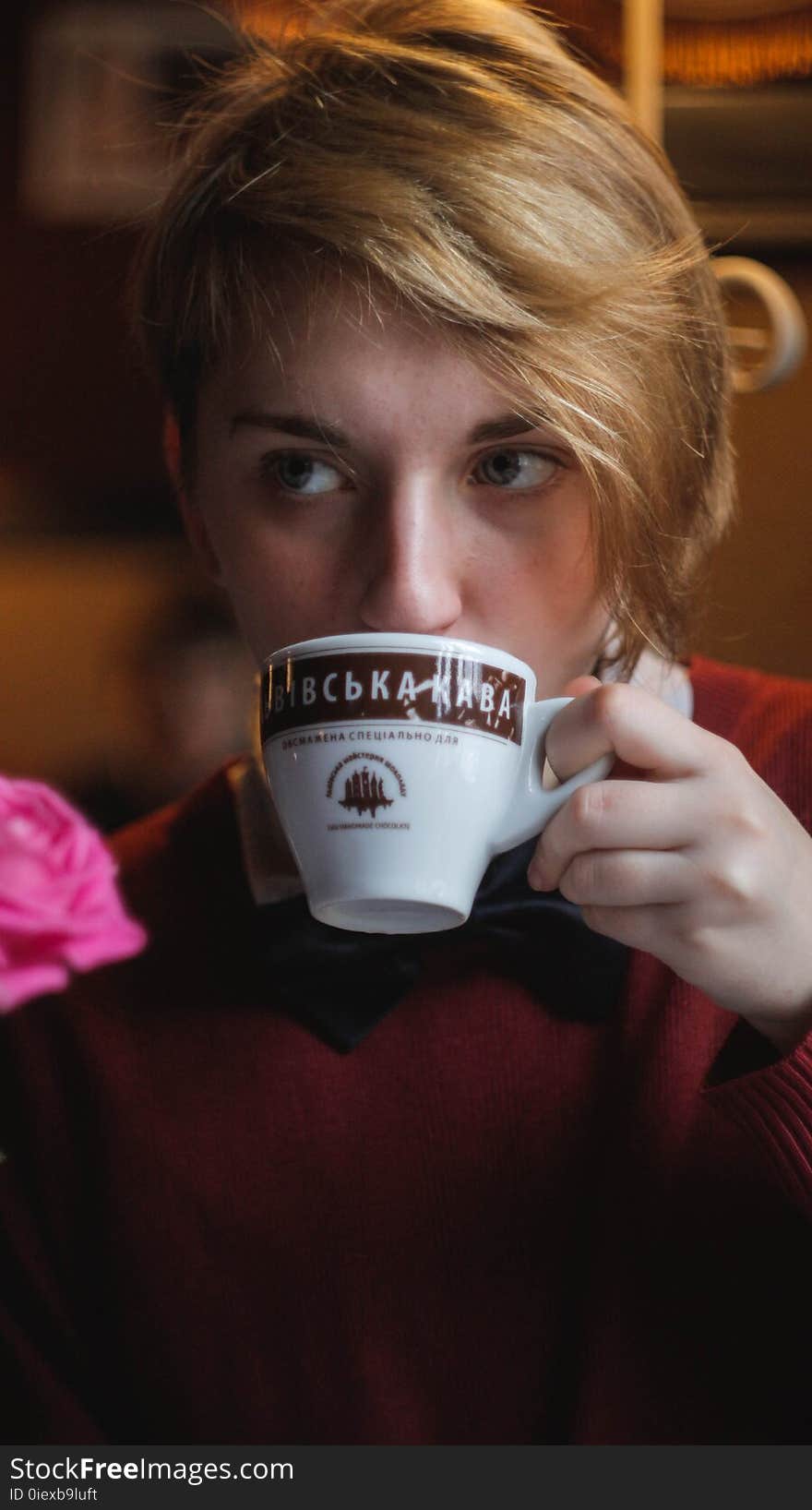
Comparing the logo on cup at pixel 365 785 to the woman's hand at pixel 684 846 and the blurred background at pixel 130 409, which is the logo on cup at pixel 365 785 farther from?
the blurred background at pixel 130 409

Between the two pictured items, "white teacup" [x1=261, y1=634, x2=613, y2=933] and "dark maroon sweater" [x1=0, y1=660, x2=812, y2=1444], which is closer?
"white teacup" [x1=261, y1=634, x2=613, y2=933]

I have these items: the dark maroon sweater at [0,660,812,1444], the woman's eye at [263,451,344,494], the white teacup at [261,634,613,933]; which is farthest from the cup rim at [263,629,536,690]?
the dark maroon sweater at [0,660,812,1444]

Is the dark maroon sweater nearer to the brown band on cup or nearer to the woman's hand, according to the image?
the woman's hand

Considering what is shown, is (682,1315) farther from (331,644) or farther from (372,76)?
(372,76)

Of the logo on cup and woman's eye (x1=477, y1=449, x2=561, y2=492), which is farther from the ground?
woman's eye (x1=477, y1=449, x2=561, y2=492)

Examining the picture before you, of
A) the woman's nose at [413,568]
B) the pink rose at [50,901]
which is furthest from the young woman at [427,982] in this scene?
the pink rose at [50,901]

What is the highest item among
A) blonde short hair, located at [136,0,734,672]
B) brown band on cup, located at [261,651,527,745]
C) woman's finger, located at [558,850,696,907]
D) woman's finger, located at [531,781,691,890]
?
blonde short hair, located at [136,0,734,672]

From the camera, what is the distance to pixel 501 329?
Answer: 0.69 meters

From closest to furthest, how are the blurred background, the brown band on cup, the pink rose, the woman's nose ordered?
the pink rose
the brown band on cup
the woman's nose
the blurred background

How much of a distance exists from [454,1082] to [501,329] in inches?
18.0

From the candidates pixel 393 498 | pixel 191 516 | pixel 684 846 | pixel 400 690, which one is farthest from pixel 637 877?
pixel 191 516

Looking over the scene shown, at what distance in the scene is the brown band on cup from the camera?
1.78ft

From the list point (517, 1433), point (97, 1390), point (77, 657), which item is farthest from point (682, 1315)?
point (77, 657)

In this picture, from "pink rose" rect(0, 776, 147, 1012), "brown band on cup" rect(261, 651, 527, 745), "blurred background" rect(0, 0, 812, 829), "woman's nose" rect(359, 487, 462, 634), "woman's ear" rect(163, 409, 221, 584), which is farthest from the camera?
"blurred background" rect(0, 0, 812, 829)
